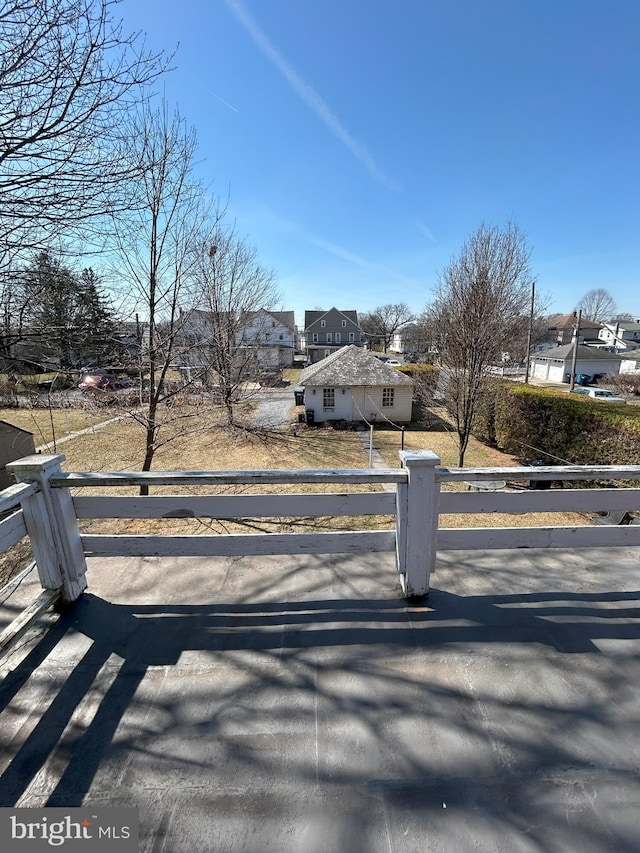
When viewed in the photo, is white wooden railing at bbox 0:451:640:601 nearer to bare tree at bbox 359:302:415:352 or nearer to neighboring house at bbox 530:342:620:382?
neighboring house at bbox 530:342:620:382

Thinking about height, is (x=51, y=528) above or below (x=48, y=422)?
above

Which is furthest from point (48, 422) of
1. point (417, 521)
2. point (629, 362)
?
point (629, 362)

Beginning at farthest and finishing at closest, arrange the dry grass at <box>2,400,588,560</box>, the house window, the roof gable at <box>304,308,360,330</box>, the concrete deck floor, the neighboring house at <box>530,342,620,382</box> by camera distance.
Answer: the roof gable at <box>304,308,360,330</box> < the neighboring house at <box>530,342,620,382</box> < the house window < the dry grass at <box>2,400,588,560</box> < the concrete deck floor

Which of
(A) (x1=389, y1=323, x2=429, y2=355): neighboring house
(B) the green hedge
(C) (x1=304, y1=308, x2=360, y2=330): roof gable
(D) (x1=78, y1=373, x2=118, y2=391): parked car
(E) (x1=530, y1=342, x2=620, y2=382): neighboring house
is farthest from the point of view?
(A) (x1=389, y1=323, x2=429, y2=355): neighboring house

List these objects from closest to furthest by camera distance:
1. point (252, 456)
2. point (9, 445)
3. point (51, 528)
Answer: point (51, 528) → point (9, 445) → point (252, 456)

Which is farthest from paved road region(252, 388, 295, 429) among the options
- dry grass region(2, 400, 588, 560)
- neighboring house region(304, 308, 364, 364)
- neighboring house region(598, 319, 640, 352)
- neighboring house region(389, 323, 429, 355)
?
neighboring house region(598, 319, 640, 352)

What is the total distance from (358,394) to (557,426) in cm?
984

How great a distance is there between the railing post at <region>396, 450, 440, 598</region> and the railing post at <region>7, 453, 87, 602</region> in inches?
84.8

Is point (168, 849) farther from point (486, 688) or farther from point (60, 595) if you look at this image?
point (60, 595)

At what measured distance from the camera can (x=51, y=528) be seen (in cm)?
238

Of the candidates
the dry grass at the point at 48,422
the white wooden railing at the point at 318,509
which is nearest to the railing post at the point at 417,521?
the white wooden railing at the point at 318,509

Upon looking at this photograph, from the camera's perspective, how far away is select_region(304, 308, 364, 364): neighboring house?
4838cm

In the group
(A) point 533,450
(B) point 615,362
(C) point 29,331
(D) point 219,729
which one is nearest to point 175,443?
(C) point 29,331

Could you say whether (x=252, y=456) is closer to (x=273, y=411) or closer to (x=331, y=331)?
(x=273, y=411)
